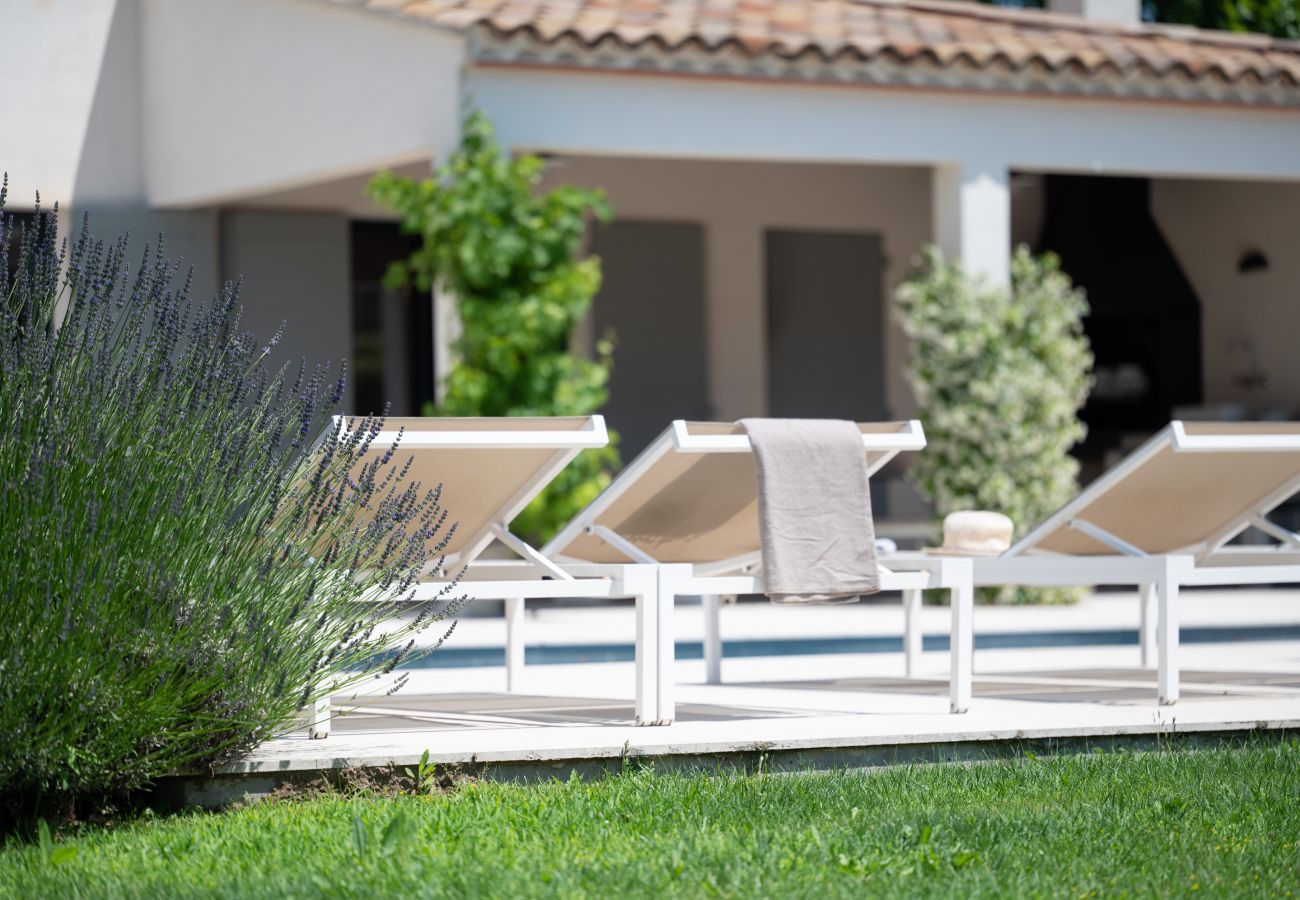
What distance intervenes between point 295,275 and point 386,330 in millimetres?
1113

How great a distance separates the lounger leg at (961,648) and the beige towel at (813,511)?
25 cm

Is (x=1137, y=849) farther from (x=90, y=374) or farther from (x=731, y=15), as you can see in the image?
(x=731, y=15)

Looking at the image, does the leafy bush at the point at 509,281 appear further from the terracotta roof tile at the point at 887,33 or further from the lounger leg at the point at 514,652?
the lounger leg at the point at 514,652

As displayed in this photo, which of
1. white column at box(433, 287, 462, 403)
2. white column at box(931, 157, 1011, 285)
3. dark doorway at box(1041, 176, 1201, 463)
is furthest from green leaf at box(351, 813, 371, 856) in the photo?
dark doorway at box(1041, 176, 1201, 463)

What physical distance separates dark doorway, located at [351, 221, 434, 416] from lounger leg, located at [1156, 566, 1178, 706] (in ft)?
29.0

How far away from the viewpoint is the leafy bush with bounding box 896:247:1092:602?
11.1m

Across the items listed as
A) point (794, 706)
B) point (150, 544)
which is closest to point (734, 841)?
point (150, 544)

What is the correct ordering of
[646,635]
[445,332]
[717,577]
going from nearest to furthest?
[646,635]
[717,577]
[445,332]

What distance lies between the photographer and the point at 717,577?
17.8ft

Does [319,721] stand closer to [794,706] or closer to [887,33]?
[794,706]

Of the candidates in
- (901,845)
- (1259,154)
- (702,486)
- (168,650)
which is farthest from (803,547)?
(1259,154)

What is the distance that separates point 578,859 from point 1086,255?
1310cm

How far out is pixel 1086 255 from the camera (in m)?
15.8

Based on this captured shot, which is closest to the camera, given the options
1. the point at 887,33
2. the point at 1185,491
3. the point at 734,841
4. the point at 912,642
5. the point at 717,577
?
the point at 734,841
